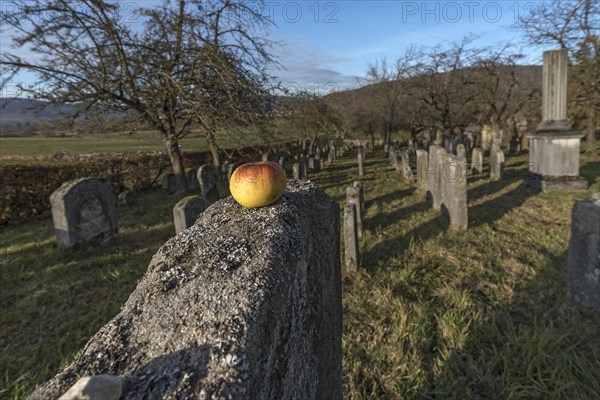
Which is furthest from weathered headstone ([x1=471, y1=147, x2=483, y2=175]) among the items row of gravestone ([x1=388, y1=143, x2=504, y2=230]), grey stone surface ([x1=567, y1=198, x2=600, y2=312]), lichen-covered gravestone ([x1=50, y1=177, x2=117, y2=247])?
lichen-covered gravestone ([x1=50, y1=177, x2=117, y2=247])

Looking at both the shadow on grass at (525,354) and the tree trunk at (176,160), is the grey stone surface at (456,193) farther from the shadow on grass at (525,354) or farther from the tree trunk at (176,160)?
the tree trunk at (176,160)

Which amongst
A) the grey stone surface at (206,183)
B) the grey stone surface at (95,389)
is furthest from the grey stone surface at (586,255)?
the grey stone surface at (206,183)

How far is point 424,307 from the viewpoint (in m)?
3.62

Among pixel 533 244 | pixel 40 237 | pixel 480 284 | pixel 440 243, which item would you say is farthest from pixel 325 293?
pixel 40 237

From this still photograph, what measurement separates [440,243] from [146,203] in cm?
988

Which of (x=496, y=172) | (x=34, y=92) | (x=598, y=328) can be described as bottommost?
(x=598, y=328)

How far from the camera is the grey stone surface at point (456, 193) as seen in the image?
6446mm

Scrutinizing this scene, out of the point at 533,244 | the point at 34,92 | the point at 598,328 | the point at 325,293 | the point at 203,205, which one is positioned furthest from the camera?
the point at 34,92

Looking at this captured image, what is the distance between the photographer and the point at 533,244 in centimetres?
545

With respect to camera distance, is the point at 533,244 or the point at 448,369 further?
the point at 533,244

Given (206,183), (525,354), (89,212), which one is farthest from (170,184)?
(525,354)

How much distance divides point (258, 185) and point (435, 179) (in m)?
7.85

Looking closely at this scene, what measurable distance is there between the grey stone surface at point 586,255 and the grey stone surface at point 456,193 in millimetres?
2612

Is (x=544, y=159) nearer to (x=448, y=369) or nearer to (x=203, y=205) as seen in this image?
(x=448, y=369)
